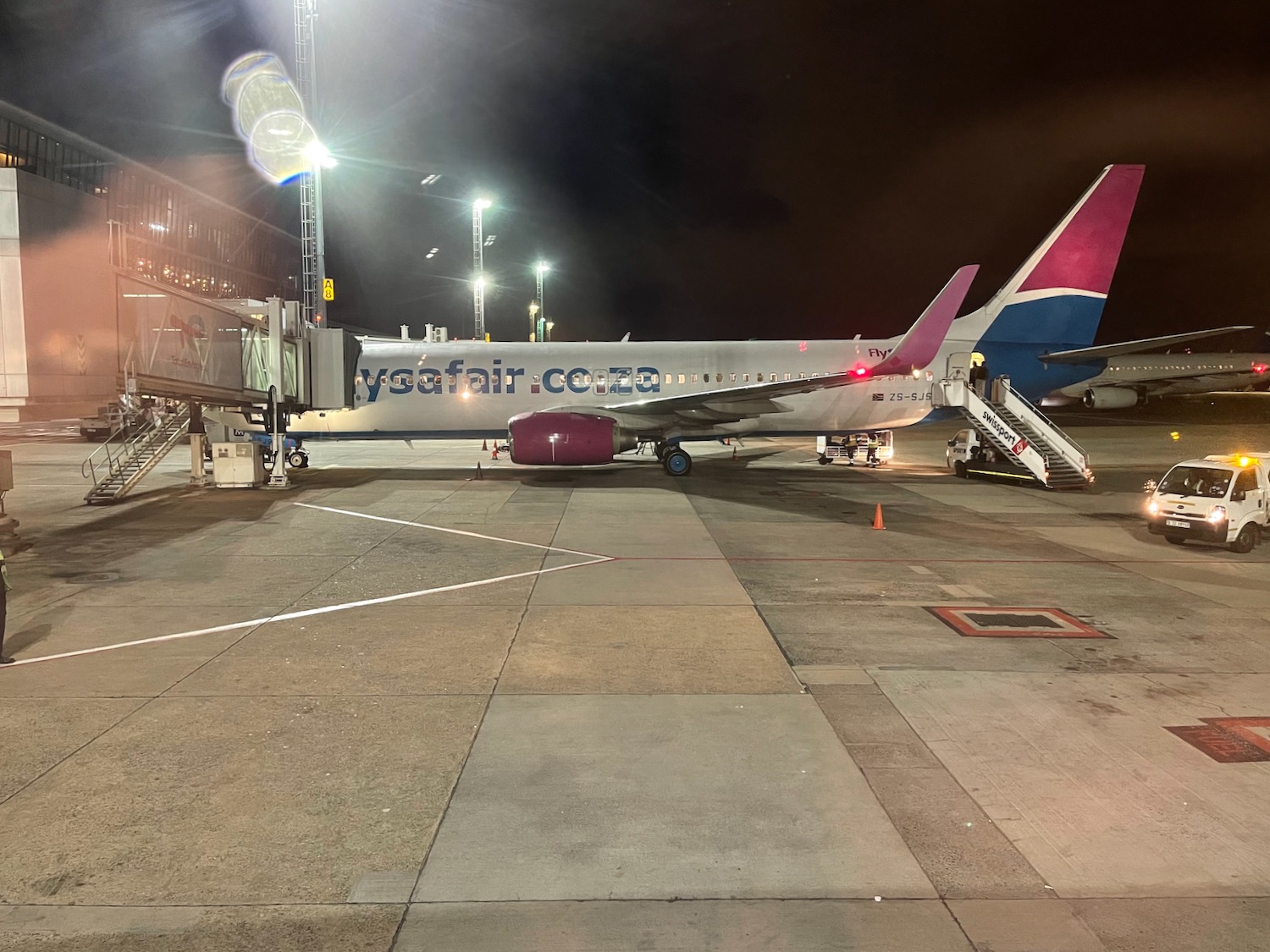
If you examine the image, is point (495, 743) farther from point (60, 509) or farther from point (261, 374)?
point (261, 374)

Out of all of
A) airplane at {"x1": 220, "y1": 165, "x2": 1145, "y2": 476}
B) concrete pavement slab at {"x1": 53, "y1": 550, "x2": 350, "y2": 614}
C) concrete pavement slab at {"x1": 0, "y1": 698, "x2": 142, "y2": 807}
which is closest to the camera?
concrete pavement slab at {"x1": 0, "y1": 698, "x2": 142, "y2": 807}

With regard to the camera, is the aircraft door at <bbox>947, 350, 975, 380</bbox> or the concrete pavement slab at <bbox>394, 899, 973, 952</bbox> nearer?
the concrete pavement slab at <bbox>394, 899, 973, 952</bbox>

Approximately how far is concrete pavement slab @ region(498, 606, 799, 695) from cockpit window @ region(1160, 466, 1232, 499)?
29.5ft

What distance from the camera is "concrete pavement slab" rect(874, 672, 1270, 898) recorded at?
15.1ft

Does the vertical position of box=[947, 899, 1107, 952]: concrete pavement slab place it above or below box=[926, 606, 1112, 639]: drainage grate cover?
below

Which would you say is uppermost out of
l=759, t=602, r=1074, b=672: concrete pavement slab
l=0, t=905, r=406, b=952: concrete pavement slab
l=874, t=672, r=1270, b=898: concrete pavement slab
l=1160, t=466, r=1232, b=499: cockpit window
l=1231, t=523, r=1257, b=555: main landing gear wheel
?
l=1160, t=466, r=1232, b=499: cockpit window

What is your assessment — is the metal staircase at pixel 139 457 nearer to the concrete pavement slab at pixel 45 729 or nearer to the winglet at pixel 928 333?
the concrete pavement slab at pixel 45 729

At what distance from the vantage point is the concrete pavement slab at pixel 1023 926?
3.91 meters

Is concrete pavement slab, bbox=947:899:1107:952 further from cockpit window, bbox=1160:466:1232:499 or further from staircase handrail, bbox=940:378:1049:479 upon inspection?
staircase handrail, bbox=940:378:1049:479

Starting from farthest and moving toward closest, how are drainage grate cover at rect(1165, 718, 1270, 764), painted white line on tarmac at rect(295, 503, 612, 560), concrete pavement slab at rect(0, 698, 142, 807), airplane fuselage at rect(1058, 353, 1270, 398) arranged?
airplane fuselage at rect(1058, 353, 1270, 398) < painted white line on tarmac at rect(295, 503, 612, 560) < drainage grate cover at rect(1165, 718, 1270, 764) < concrete pavement slab at rect(0, 698, 142, 807)

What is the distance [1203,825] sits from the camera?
504cm

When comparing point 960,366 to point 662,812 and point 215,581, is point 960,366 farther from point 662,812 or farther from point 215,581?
point 662,812

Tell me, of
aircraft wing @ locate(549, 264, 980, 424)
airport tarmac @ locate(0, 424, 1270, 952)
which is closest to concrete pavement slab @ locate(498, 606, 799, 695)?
airport tarmac @ locate(0, 424, 1270, 952)

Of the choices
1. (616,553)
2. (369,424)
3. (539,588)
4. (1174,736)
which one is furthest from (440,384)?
(1174,736)
